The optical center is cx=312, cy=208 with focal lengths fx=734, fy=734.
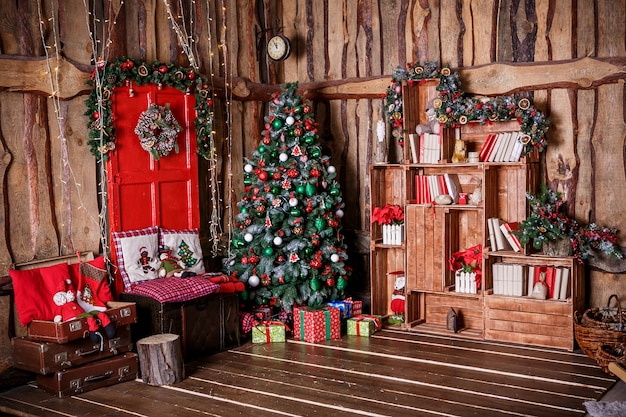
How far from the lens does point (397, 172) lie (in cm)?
789

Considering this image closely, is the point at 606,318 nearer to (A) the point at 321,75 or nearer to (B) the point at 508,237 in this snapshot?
(B) the point at 508,237

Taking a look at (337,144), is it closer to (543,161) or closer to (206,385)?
(543,161)

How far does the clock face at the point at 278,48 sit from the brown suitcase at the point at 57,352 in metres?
3.63

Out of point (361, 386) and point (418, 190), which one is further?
point (418, 190)

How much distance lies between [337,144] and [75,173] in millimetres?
3117

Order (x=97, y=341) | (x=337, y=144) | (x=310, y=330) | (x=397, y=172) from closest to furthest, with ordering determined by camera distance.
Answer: (x=97, y=341) < (x=310, y=330) < (x=397, y=172) < (x=337, y=144)

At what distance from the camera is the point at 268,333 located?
23.4 ft

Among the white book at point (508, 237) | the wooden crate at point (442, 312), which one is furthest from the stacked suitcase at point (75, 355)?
the white book at point (508, 237)

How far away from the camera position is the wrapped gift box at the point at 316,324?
7102 millimetres

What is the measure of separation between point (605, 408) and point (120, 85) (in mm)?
4784

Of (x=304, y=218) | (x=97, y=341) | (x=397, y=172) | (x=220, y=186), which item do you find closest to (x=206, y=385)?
(x=97, y=341)

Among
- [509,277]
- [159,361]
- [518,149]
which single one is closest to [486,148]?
[518,149]

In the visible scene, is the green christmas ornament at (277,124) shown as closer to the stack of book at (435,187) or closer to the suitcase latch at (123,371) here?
the stack of book at (435,187)

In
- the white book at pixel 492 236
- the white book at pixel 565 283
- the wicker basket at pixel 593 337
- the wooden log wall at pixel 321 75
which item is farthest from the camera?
the white book at pixel 492 236
